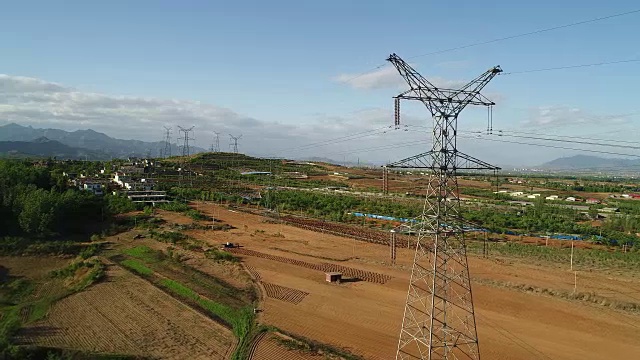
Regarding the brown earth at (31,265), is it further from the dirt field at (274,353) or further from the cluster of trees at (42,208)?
the dirt field at (274,353)

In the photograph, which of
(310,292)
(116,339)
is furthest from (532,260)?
(116,339)

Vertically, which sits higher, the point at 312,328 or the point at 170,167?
the point at 170,167

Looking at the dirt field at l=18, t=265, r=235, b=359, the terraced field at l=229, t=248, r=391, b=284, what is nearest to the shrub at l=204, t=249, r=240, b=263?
the terraced field at l=229, t=248, r=391, b=284

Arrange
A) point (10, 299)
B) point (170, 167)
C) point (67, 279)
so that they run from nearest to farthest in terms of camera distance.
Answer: point (10, 299)
point (67, 279)
point (170, 167)

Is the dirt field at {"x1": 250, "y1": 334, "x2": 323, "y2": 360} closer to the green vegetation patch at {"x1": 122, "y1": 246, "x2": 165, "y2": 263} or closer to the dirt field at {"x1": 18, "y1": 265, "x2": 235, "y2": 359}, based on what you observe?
the dirt field at {"x1": 18, "y1": 265, "x2": 235, "y2": 359}

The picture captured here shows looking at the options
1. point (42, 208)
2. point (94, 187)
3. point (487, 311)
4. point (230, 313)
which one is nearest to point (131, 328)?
point (230, 313)

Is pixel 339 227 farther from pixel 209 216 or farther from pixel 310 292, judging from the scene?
pixel 310 292
